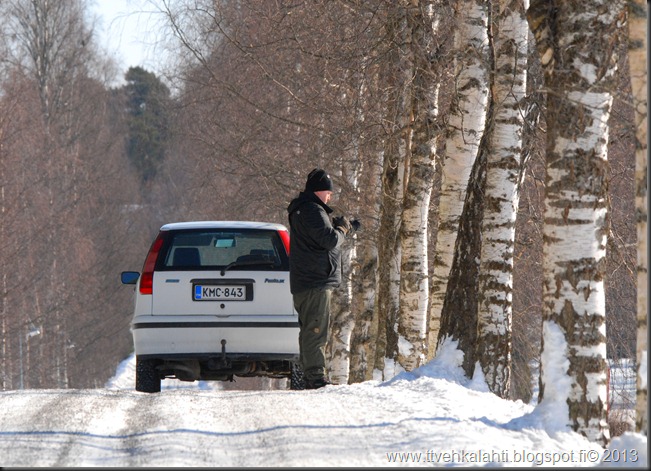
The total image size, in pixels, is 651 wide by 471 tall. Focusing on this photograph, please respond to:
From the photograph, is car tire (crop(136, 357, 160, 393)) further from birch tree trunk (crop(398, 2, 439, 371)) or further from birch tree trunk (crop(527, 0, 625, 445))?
birch tree trunk (crop(527, 0, 625, 445))

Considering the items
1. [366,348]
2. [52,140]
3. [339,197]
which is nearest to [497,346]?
[339,197]

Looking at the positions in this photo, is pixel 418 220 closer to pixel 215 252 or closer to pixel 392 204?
pixel 392 204

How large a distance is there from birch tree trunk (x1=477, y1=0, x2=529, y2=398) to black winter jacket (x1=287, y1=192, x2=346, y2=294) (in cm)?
134

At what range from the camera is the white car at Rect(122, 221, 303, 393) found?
10078mm

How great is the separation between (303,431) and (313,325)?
10.1ft

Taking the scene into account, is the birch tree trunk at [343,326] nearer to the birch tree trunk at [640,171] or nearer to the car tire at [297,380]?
the car tire at [297,380]

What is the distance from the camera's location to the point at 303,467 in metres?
5.62

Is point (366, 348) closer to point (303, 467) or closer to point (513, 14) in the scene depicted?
point (513, 14)

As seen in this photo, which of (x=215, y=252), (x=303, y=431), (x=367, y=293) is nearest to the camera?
(x=303, y=431)

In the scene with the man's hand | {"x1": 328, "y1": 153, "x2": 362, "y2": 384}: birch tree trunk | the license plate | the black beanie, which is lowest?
{"x1": 328, "y1": 153, "x2": 362, "y2": 384}: birch tree trunk

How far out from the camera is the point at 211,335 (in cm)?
1008

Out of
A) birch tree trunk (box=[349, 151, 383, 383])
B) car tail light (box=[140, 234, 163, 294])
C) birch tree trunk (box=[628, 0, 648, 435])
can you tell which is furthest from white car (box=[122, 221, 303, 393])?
birch tree trunk (box=[349, 151, 383, 383])

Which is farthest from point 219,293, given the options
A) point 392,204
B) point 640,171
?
point 392,204

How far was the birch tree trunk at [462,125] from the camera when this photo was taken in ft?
38.3
